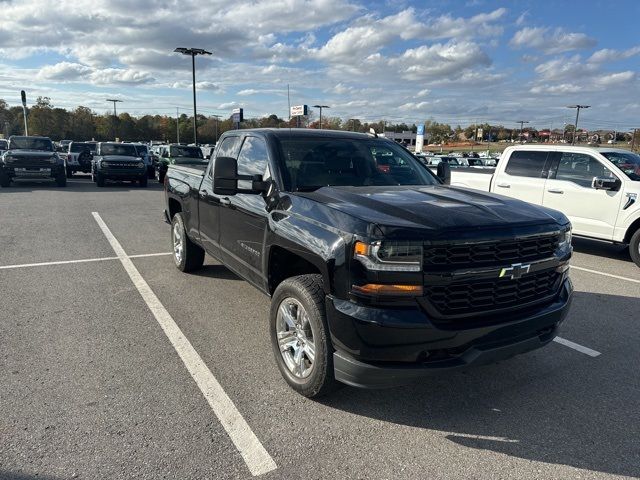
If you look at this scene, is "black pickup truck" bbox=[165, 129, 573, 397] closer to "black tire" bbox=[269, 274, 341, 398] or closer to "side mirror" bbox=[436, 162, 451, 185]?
"black tire" bbox=[269, 274, 341, 398]

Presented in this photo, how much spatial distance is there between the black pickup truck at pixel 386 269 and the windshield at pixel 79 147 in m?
25.4

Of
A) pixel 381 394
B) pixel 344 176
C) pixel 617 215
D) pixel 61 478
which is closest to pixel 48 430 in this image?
pixel 61 478

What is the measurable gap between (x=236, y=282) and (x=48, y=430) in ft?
10.8

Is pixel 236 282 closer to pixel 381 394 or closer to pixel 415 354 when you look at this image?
pixel 381 394

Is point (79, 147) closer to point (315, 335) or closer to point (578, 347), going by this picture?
point (315, 335)

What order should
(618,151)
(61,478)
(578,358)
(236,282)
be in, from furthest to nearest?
1. (618,151)
2. (236,282)
3. (578,358)
4. (61,478)

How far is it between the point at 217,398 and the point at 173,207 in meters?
4.18

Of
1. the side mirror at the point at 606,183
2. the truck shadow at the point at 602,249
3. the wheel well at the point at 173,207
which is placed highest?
the side mirror at the point at 606,183

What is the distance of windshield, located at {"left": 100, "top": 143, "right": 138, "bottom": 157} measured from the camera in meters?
20.9

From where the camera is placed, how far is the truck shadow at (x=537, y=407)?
287 cm

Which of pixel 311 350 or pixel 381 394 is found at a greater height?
pixel 311 350

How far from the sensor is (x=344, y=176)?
4.24m

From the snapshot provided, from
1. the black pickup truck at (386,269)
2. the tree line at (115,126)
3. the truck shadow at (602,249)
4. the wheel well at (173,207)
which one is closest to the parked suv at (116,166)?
the wheel well at (173,207)

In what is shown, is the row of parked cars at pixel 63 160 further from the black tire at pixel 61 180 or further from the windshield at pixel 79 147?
the windshield at pixel 79 147
